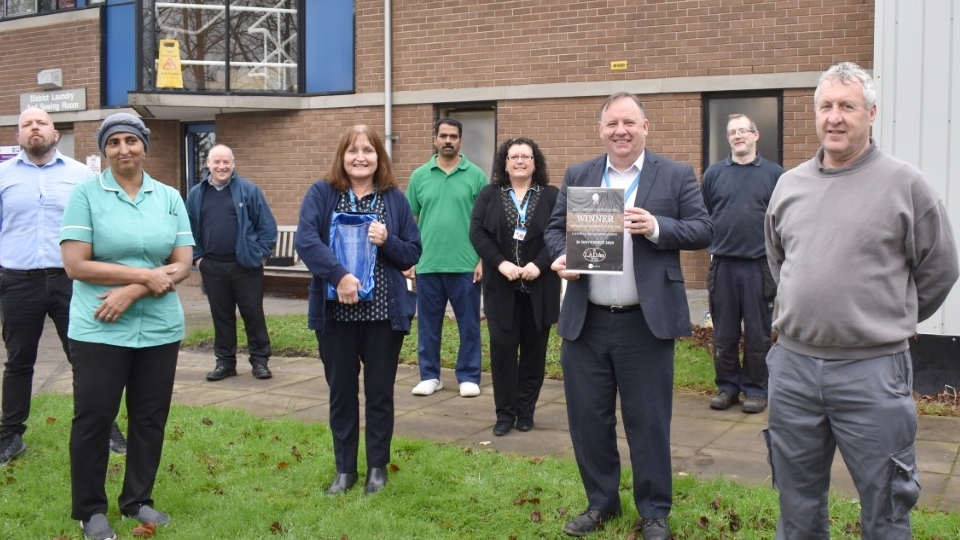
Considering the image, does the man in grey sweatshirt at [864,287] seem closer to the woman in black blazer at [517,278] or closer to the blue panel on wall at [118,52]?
the woman in black blazer at [517,278]

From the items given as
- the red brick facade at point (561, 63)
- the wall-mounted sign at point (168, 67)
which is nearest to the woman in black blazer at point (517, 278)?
the red brick facade at point (561, 63)

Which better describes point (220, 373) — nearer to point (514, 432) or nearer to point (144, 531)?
point (514, 432)

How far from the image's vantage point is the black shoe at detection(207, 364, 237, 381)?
9344 millimetres

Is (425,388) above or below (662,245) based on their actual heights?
below

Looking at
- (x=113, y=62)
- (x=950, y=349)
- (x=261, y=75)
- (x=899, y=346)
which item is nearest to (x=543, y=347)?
(x=950, y=349)

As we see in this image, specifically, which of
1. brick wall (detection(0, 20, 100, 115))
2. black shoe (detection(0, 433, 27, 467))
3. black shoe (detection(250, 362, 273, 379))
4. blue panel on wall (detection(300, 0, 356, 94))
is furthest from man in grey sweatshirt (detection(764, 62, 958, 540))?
brick wall (detection(0, 20, 100, 115))

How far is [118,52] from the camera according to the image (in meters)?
16.3

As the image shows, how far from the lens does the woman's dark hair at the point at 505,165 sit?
24.3 feet

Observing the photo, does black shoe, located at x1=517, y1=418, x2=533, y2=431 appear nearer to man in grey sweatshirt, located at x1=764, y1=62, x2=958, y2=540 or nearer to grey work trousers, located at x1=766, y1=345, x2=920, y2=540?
grey work trousers, located at x1=766, y1=345, x2=920, y2=540

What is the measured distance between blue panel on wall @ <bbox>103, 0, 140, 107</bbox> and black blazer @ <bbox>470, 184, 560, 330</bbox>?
412 inches

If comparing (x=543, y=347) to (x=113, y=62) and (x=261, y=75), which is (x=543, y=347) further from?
(x=113, y=62)

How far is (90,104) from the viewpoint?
16.5 m

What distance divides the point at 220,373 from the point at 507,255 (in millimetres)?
3496

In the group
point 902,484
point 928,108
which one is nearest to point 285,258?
point 928,108
